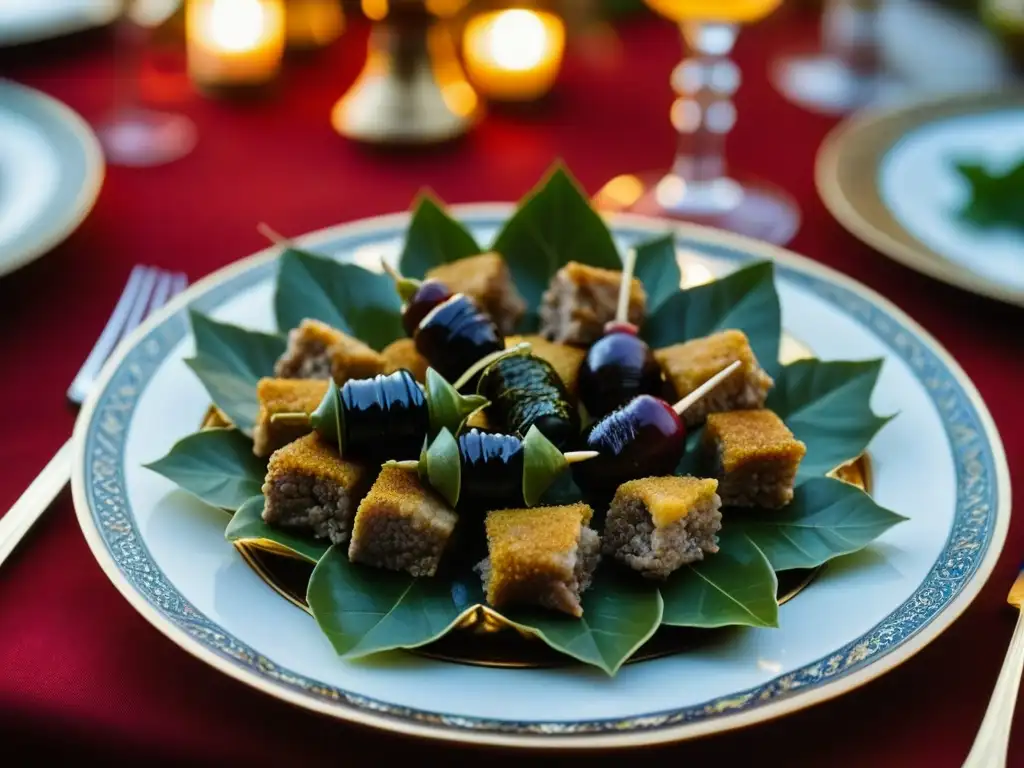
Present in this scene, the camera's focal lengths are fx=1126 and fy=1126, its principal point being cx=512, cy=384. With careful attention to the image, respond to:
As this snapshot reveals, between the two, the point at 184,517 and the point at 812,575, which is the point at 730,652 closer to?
the point at 812,575

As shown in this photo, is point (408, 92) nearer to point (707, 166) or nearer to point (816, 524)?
point (707, 166)

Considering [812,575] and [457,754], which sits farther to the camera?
[812,575]

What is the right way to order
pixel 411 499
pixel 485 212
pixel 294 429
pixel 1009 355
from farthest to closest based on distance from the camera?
pixel 485 212, pixel 1009 355, pixel 294 429, pixel 411 499

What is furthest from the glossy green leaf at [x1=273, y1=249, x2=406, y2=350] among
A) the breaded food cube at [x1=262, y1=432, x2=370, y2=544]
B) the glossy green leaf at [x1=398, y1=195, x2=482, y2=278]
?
the breaded food cube at [x1=262, y1=432, x2=370, y2=544]

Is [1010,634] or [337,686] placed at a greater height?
[337,686]

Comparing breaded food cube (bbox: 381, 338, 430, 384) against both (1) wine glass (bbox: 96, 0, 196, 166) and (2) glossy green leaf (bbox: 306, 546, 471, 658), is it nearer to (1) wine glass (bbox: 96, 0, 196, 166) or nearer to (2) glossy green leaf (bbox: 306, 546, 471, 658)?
(2) glossy green leaf (bbox: 306, 546, 471, 658)

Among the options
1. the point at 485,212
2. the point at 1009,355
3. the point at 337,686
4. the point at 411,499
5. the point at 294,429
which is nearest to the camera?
the point at 337,686

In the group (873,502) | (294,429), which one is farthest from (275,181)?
(873,502)
